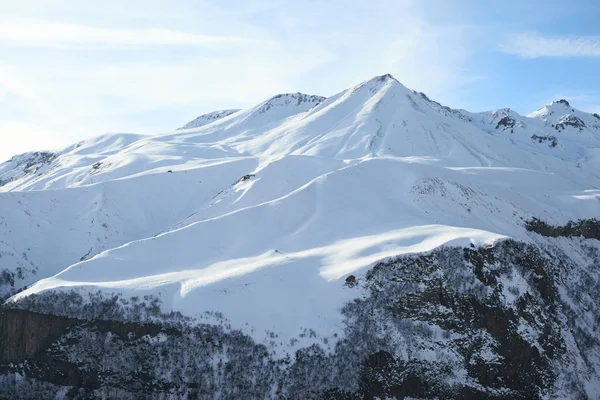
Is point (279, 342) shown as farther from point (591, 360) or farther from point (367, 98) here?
point (367, 98)

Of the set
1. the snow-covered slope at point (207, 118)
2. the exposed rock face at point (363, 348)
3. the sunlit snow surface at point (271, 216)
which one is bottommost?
the exposed rock face at point (363, 348)

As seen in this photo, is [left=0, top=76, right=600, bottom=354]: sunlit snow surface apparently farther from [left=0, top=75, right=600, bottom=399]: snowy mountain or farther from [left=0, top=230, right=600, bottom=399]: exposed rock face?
[left=0, top=230, right=600, bottom=399]: exposed rock face

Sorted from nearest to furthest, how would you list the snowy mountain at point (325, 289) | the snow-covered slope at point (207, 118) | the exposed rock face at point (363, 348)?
1. the exposed rock face at point (363, 348)
2. the snowy mountain at point (325, 289)
3. the snow-covered slope at point (207, 118)

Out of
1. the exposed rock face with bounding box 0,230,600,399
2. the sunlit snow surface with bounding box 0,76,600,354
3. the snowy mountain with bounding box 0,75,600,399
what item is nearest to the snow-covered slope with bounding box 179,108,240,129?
the sunlit snow surface with bounding box 0,76,600,354

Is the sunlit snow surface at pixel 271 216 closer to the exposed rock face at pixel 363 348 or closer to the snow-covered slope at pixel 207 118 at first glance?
the exposed rock face at pixel 363 348

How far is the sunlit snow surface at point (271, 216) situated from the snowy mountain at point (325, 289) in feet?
0.65

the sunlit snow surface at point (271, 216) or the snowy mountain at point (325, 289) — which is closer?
the snowy mountain at point (325, 289)

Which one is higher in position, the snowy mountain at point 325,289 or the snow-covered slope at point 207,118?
the snow-covered slope at point 207,118

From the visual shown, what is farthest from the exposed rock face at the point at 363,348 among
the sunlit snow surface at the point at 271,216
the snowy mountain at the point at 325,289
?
the sunlit snow surface at the point at 271,216

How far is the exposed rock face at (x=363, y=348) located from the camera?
28.3m

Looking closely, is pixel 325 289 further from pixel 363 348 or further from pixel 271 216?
pixel 271 216

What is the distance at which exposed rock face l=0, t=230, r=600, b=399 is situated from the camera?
28.3 metres

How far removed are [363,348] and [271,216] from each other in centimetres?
1816

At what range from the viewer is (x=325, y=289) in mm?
32469
